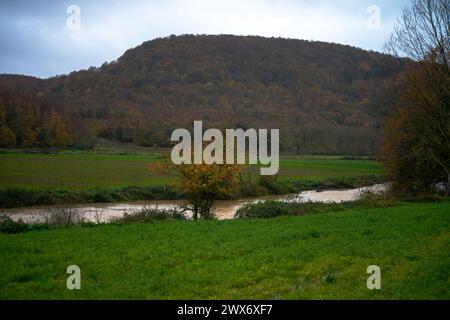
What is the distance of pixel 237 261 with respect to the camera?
12.2 m

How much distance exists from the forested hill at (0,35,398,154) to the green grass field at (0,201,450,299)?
9376cm

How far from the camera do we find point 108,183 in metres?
51.7

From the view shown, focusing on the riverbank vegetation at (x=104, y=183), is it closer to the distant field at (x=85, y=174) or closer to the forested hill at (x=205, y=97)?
the distant field at (x=85, y=174)

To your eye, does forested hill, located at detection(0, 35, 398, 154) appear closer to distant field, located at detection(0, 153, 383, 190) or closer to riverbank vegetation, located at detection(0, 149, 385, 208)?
distant field, located at detection(0, 153, 383, 190)

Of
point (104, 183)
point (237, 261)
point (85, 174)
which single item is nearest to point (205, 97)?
point (85, 174)

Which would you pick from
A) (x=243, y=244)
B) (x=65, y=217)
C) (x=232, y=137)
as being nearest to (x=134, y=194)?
(x=232, y=137)

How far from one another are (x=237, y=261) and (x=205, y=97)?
156876 millimetres

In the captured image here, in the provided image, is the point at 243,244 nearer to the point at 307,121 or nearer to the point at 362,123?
the point at 362,123

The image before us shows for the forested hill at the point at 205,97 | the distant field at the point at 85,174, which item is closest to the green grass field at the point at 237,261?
the distant field at the point at 85,174

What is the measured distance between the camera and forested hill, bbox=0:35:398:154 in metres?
122

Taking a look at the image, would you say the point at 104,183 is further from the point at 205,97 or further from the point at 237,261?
the point at 205,97

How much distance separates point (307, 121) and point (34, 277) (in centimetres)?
14560

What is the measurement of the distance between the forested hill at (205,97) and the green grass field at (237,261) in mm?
93765

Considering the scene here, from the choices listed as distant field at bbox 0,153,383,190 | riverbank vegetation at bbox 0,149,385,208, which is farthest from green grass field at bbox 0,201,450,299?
distant field at bbox 0,153,383,190
